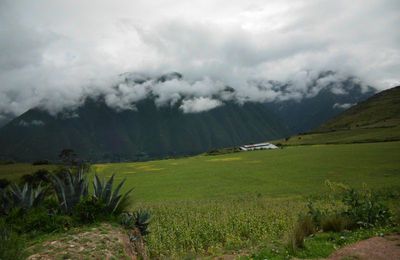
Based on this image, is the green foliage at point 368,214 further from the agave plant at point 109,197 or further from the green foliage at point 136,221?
the agave plant at point 109,197

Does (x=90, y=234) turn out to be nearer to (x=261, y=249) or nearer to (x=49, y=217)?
(x=49, y=217)

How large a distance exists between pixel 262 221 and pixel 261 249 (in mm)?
6559

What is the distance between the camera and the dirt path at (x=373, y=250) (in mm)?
8641

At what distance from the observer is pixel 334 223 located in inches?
467

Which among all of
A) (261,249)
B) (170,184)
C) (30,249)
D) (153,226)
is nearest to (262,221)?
(153,226)

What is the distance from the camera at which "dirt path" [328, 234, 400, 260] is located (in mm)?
8641

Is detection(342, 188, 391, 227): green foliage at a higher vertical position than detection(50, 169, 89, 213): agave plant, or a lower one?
lower

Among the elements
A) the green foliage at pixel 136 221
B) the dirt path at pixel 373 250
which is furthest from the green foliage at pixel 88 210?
the dirt path at pixel 373 250

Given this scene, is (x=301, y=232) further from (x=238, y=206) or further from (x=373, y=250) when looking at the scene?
(x=238, y=206)

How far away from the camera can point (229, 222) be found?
16.8 meters

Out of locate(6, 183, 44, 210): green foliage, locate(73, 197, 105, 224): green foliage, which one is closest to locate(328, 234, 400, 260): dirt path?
locate(73, 197, 105, 224): green foliage

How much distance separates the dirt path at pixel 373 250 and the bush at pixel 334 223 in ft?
5.29

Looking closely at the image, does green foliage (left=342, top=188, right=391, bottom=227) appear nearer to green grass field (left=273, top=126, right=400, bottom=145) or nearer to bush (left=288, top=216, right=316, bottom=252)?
bush (left=288, top=216, right=316, bottom=252)

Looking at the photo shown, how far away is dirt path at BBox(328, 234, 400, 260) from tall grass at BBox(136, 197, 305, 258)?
2.64 m
